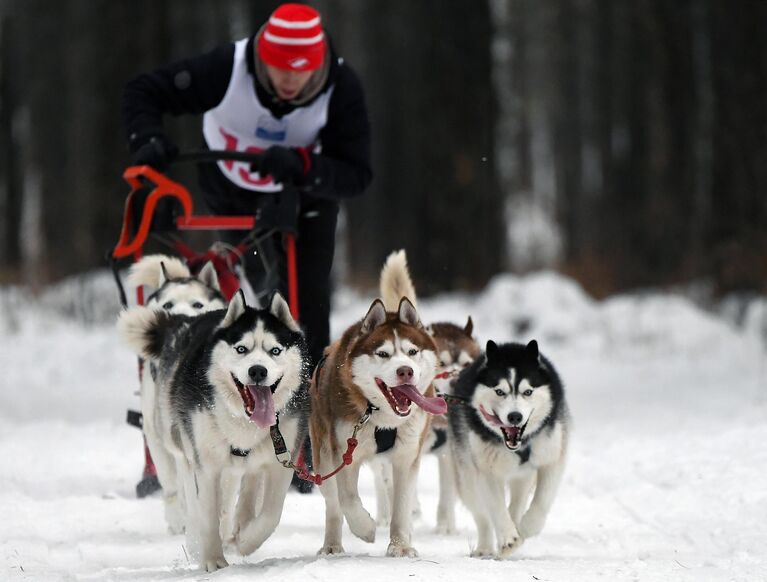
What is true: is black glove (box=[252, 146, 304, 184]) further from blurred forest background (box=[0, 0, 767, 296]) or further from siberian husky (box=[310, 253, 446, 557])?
blurred forest background (box=[0, 0, 767, 296])

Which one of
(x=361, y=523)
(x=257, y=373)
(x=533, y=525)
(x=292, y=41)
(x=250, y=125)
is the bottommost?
(x=533, y=525)

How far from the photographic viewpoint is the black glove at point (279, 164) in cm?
467

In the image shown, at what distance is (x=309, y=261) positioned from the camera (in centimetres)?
517

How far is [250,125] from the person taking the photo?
5.14m

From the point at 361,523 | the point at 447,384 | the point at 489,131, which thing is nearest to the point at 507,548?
the point at 361,523

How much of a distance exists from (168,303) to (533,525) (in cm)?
178

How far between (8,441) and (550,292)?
282 inches

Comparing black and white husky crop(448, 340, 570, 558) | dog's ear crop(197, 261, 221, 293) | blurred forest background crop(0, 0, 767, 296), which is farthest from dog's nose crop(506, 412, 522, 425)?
blurred forest background crop(0, 0, 767, 296)

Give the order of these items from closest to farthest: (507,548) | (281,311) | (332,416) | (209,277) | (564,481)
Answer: (281,311) → (332,416) → (507,548) → (209,277) → (564,481)

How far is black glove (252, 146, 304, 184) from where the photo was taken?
15.3 feet

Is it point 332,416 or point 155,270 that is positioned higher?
point 155,270

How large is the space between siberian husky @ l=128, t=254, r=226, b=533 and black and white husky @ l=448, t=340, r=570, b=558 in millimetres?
1195

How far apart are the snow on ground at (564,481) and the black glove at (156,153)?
1.56 meters

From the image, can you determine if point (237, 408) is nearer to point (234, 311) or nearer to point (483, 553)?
point (234, 311)
